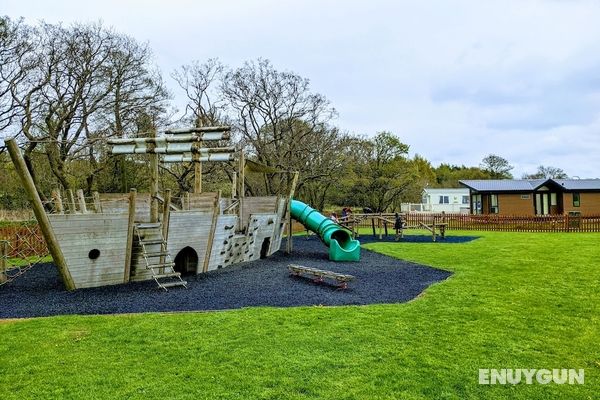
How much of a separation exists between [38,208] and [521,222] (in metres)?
30.6

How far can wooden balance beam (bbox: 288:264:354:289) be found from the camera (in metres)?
11.4

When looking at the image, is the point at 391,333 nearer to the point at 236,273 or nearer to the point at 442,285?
the point at 442,285

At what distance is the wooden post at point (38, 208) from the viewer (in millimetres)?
10156

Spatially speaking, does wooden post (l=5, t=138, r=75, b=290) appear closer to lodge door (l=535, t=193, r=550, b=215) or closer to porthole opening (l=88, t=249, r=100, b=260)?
porthole opening (l=88, t=249, r=100, b=260)

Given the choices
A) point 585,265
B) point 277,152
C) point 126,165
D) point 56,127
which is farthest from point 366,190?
point 585,265

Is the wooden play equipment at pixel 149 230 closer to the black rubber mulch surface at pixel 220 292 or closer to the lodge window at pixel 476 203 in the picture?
the black rubber mulch surface at pixel 220 292

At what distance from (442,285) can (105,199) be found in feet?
37.2

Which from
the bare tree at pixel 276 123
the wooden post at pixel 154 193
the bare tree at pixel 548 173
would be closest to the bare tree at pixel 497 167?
the bare tree at pixel 548 173

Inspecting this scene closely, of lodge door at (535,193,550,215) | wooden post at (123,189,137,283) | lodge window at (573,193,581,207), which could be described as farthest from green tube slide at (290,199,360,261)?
lodge window at (573,193,581,207)

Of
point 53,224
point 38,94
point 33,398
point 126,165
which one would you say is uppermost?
point 38,94

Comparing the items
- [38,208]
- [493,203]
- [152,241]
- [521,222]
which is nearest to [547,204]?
[493,203]

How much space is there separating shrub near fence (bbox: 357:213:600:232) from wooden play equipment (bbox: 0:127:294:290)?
49.7ft

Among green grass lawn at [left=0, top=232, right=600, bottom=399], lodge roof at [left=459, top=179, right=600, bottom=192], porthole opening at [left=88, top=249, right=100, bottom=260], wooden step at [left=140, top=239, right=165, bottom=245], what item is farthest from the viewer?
lodge roof at [left=459, top=179, right=600, bottom=192]

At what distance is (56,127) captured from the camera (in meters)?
25.6
